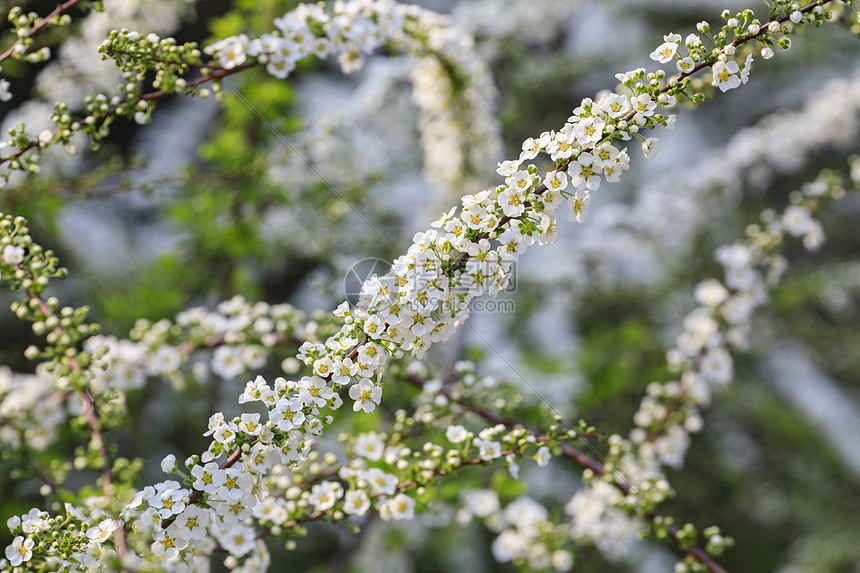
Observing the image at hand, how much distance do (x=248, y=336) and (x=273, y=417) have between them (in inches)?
31.4

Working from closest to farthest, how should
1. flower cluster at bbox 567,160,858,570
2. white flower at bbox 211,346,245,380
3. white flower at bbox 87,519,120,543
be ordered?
white flower at bbox 87,519,120,543, white flower at bbox 211,346,245,380, flower cluster at bbox 567,160,858,570

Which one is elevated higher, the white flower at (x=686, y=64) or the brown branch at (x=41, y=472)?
the white flower at (x=686, y=64)

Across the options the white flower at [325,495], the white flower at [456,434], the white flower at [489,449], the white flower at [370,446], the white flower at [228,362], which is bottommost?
the white flower at [325,495]

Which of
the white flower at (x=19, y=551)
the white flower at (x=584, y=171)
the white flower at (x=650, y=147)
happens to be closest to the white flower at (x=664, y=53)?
the white flower at (x=650, y=147)

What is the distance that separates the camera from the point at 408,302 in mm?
1090

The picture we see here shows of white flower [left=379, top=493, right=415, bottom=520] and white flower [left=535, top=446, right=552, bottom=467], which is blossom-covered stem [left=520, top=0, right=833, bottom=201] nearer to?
white flower [left=535, top=446, right=552, bottom=467]

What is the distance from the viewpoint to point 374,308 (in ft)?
3.60

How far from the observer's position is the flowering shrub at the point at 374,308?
1.11 m

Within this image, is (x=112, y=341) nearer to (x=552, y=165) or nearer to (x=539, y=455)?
(x=539, y=455)

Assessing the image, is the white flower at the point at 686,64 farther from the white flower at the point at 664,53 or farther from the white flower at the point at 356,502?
the white flower at the point at 356,502

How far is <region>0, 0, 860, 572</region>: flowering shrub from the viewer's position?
1.11 metres

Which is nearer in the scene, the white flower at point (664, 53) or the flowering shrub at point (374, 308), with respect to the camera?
the flowering shrub at point (374, 308)

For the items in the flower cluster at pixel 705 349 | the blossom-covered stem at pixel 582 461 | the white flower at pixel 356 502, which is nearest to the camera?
the white flower at pixel 356 502

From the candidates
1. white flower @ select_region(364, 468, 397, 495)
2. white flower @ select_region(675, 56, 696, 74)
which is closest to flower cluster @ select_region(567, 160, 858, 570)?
white flower @ select_region(364, 468, 397, 495)
